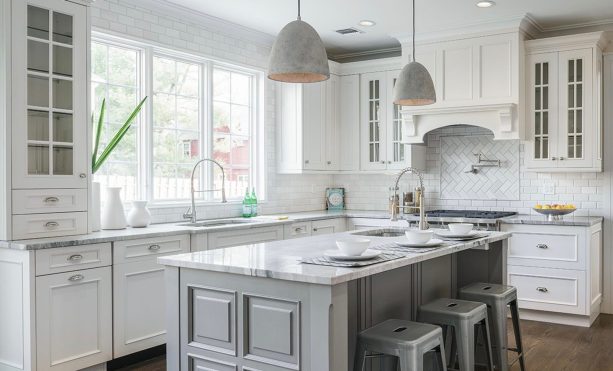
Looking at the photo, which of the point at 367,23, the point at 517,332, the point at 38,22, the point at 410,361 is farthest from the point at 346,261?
the point at 367,23

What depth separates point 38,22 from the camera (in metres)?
3.82

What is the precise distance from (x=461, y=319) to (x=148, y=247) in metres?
2.24

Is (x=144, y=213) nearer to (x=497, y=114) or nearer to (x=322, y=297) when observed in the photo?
(x=322, y=297)

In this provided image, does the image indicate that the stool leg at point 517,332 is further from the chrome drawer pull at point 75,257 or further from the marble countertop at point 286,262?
the chrome drawer pull at point 75,257

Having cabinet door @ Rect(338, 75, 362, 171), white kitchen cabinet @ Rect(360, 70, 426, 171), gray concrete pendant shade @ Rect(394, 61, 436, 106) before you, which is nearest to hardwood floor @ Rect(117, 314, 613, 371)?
gray concrete pendant shade @ Rect(394, 61, 436, 106)

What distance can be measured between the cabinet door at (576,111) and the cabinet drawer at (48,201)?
4.24 meters

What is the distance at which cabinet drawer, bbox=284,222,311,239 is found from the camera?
18.5 feet

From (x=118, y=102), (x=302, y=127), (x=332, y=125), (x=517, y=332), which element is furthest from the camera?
(x=332, y=125)

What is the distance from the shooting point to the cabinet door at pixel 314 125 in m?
6.41

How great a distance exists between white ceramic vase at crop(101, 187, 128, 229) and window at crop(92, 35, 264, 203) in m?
0.30

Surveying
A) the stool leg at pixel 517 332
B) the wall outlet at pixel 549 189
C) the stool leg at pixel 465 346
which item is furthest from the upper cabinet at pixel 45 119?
the wall outlet at pixel 549 189

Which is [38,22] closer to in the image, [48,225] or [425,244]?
[48,225]

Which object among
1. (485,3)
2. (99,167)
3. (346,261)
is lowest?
(346,261)

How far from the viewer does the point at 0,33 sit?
3672 mm
